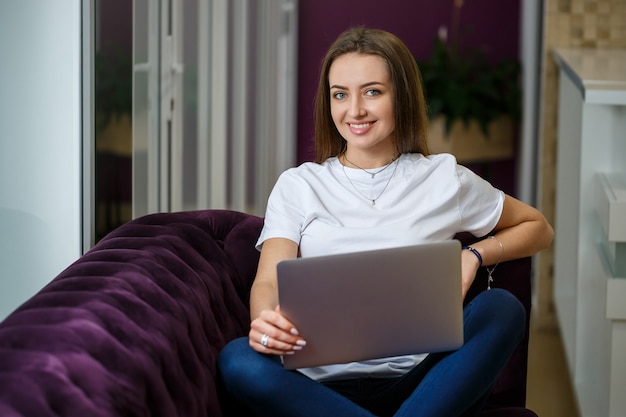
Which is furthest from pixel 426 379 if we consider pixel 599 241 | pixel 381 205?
pixel 599 241

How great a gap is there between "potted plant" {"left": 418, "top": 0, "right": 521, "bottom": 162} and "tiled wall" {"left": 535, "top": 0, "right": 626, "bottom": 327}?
932 mm

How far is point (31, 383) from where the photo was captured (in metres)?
1.39

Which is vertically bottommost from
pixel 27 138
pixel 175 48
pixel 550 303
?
pixel 550 303

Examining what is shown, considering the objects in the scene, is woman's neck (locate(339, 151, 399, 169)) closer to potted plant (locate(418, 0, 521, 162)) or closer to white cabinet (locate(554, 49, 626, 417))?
white cabinet (locate(554, 49, 626, 417))

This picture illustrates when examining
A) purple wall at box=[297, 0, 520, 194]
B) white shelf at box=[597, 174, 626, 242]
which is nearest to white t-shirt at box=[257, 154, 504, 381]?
white shelf at box=[597, 174, 626, 242]

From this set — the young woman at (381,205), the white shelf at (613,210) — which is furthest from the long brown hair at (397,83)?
the white shelf at (613,210)

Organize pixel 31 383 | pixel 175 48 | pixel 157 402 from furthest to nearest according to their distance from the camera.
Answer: pixel 175 48 → pixel 157 402 → pixel 31 383

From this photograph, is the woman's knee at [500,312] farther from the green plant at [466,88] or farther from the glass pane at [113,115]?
the green plant at [466,88]

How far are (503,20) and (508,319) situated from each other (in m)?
4.06

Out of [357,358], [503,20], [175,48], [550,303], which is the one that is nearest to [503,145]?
[503,20]

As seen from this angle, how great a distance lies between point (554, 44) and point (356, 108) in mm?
2496

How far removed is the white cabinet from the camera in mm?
2682

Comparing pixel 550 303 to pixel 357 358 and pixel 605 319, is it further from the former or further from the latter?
pixel 357 358

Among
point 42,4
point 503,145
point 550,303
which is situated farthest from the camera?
point 503,145
